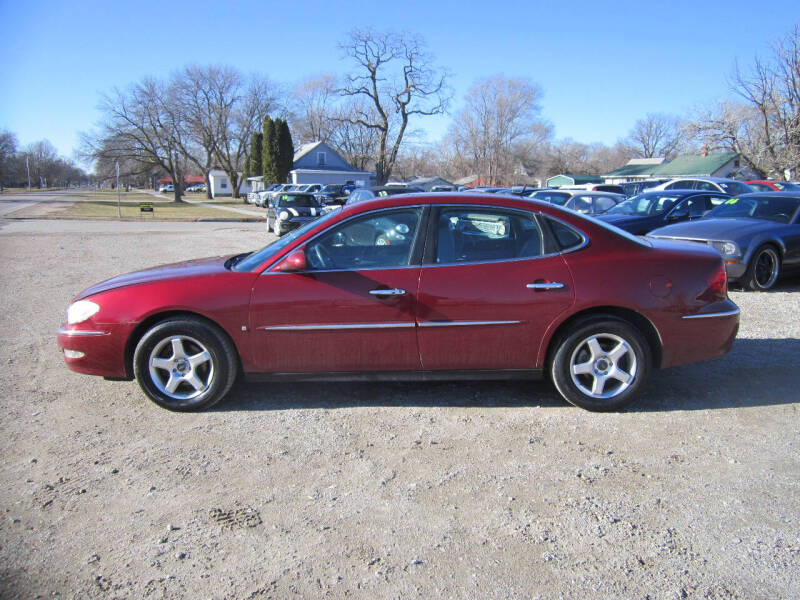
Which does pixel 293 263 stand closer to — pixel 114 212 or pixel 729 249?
pixel 729 249

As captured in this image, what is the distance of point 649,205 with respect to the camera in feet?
37.9

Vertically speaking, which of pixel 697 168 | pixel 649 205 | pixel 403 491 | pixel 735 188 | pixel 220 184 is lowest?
pixel 403 491

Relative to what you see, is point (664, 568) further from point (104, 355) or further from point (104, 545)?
point (104, 355)

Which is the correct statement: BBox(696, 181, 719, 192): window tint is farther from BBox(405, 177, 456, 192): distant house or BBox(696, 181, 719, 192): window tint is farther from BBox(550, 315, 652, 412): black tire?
BBox(405, 177, 456, 192): distant house

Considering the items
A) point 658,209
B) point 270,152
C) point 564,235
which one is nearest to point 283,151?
point 270,152

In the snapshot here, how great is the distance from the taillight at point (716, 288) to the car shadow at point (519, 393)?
0.79m

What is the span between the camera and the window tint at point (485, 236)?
406cm

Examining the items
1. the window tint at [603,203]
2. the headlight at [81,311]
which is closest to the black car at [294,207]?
the window tint at [603,203]

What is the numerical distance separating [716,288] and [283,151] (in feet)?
209

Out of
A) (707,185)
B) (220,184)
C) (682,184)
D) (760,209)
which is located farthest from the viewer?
(220,184)

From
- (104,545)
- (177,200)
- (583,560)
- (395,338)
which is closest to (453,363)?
(395,338)

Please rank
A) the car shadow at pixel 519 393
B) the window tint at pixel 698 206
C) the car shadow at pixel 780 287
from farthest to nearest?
the window tint at pixel 698 206
the car shadow at pixel 780 287
the car shadow at pixel 519 393

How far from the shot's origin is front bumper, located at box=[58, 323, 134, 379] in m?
4.05

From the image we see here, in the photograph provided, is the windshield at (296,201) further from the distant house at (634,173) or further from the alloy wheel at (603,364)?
the distant house at (634,173)
